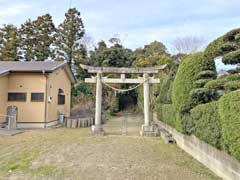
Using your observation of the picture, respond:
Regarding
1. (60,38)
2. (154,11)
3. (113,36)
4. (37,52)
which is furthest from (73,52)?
(154,11)

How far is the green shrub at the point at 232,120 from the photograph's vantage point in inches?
141

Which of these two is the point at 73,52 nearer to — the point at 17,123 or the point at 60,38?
the point at 60,38

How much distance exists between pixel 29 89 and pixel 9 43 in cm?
1376

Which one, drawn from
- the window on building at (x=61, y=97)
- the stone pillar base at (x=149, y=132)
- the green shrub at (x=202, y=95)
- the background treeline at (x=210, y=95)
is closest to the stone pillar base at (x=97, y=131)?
the stone pillar base at (x=149, y=132)

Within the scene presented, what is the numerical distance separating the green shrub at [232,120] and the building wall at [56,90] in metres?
11.7

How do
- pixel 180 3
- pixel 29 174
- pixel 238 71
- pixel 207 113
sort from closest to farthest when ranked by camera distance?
1. pixel 29 174
2. pixel 207 113
3. pixel 238 71
4. pixel 180 3

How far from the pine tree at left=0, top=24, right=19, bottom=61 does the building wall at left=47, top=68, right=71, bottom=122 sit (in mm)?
10515

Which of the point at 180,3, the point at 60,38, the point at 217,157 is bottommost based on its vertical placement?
the point at 217,157

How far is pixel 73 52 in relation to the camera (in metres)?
25.9

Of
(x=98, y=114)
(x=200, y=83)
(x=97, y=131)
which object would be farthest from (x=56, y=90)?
(x=200, y=83)

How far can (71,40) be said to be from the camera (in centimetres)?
2627

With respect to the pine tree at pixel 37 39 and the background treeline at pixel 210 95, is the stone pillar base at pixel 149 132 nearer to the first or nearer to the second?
the background treeline at pixel 210 95

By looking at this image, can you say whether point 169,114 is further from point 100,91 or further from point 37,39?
point 37,39

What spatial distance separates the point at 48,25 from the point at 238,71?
2405 cm
